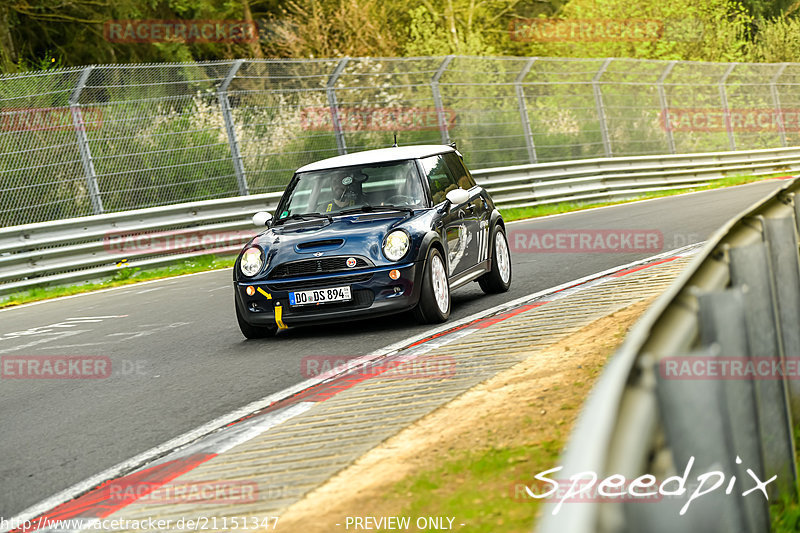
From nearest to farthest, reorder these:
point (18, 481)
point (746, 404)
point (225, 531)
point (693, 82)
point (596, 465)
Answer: point (596, 465) < point (746, 404) < point (225, 531) < point (18, 481) < point (693, 82)

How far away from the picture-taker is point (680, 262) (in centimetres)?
1139

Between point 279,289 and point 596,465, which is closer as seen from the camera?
point 596,465

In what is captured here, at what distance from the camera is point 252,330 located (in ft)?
30.9

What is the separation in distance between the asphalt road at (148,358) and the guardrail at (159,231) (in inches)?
60.4

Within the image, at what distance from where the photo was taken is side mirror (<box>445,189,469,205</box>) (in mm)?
9766

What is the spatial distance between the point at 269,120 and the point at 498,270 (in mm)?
9570

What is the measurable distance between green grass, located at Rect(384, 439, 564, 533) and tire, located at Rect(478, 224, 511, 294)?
19.1ft

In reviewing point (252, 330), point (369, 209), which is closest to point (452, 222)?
point (369, 209)

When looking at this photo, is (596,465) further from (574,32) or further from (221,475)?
(574,32)

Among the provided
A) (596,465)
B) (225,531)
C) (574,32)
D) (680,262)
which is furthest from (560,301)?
(574,32)

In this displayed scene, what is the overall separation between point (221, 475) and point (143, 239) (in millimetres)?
12461

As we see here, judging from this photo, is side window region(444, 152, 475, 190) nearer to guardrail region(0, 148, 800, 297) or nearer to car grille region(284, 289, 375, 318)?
car grille region(284, 289, 375, 318)

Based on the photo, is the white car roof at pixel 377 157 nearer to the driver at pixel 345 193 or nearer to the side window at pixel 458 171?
the driver at pixel 345 193

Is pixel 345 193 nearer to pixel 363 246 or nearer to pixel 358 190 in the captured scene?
pixel 358 190
